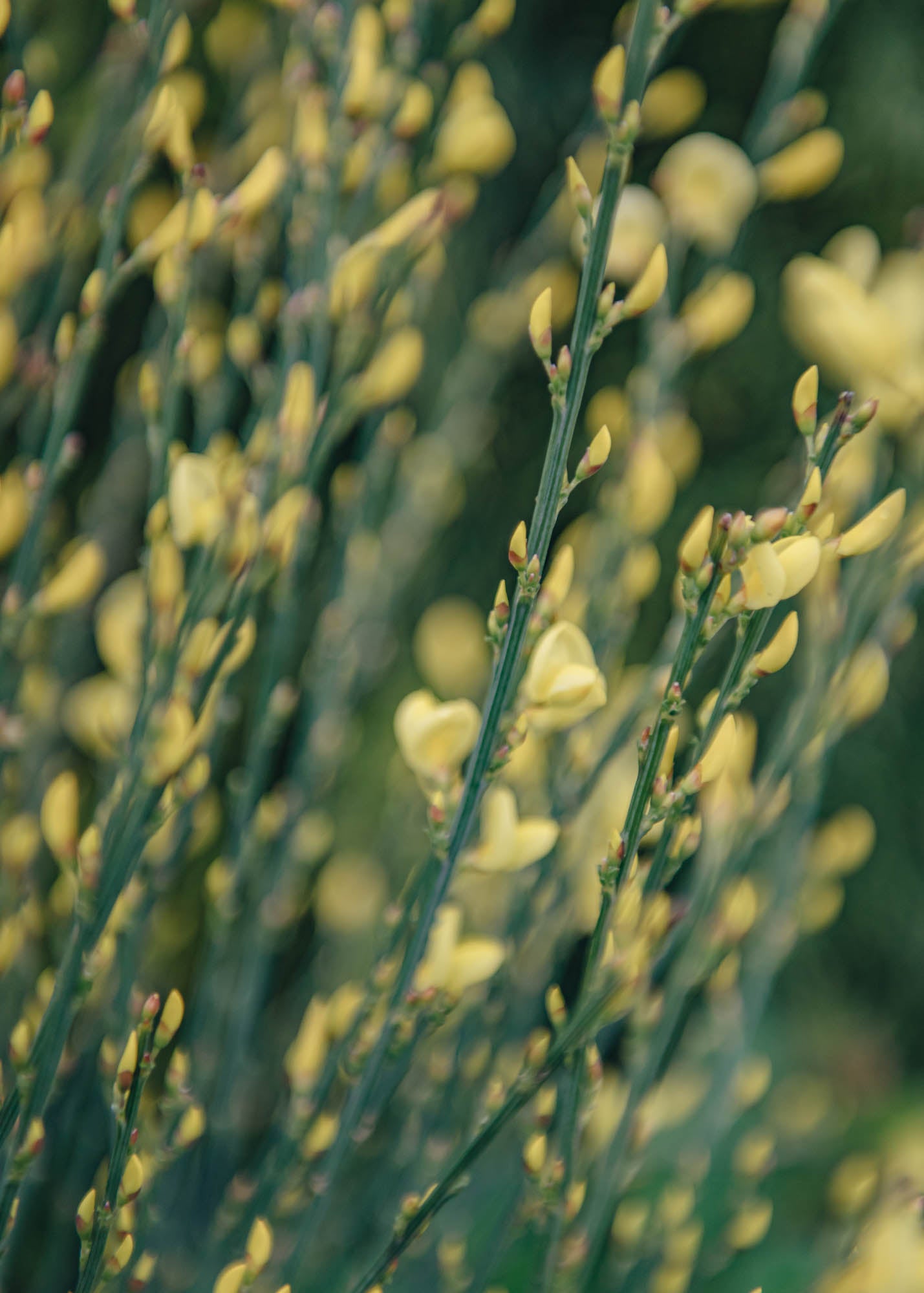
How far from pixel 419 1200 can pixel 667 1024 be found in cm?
15

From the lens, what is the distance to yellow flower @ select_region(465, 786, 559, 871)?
0.36 meters

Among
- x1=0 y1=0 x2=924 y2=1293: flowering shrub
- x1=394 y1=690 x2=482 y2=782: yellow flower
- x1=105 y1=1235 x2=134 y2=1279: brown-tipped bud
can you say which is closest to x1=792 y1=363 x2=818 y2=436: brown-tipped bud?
x1=0 y1=0 x2=924 y2=1293: flowering shrub

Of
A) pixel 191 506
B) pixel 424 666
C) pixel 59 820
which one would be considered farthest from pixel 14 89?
pixel 424 666

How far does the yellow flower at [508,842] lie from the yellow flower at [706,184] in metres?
0.33

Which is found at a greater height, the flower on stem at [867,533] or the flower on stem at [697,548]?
the flower on stem at [697,548]

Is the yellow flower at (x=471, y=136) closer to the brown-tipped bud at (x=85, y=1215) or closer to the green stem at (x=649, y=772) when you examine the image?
the green stem at (x=649, y=772)

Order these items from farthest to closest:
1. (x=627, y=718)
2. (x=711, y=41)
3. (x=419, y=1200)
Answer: (x=711, y=41), (x=627, y=718), (x=419, y=1200)

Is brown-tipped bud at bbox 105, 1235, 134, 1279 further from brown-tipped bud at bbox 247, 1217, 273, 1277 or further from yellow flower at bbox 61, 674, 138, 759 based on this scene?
yellow flower at bbox 61, 674, 138, 759

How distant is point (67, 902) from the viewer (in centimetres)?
50

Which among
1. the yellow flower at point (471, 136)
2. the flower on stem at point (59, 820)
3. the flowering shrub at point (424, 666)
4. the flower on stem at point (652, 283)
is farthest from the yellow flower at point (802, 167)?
the flower on stem at point (59, 820)

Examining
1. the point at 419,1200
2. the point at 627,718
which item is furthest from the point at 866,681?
the point at 419,1200

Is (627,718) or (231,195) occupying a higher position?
(231,195)

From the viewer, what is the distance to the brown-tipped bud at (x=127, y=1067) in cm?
32

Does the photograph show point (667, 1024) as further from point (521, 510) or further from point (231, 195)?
point (521, 510)
